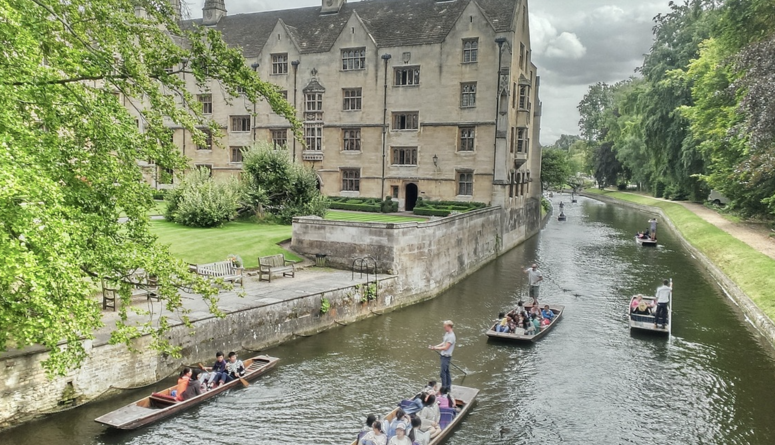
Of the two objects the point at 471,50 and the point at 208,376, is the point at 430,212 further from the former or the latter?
the point at 208,376

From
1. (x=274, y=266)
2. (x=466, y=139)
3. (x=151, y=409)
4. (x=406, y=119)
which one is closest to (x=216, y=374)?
(x=151, y=409)

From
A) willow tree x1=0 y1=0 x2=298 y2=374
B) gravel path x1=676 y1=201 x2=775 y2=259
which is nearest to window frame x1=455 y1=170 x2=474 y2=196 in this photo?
gravel path x1=676 y1=201 x2=775 y2=259

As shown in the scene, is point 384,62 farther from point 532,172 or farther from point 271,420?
point 271,420

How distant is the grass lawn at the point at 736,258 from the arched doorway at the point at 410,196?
20.1m

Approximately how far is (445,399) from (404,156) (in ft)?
94.7

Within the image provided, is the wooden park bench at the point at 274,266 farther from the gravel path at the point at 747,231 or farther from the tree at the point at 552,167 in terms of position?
the tree at the point at 552,167

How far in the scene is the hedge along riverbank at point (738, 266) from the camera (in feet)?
74.7

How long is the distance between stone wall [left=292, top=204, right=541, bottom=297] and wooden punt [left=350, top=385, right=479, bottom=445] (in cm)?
978

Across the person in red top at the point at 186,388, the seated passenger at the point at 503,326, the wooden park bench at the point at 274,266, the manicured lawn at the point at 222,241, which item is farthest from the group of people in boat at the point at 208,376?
the seated passenger at the point at 503,326

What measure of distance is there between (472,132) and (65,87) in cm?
3119

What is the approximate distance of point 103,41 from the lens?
11.1m

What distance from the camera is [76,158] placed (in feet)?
35.9

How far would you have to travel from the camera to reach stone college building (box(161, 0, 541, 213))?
38000 millimetres

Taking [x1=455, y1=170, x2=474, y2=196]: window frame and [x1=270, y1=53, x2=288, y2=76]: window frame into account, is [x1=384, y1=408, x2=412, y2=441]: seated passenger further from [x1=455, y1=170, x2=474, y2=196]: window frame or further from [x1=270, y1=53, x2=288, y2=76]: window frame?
[x1=270, y1=53, x2=288, y2=76]: window frame
